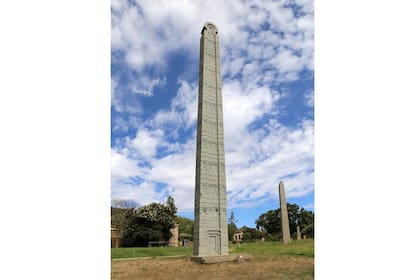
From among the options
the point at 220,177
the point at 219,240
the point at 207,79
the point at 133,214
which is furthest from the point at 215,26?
the point at 133,214

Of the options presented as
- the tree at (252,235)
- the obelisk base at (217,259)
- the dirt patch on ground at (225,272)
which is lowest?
the tree at (252,235)

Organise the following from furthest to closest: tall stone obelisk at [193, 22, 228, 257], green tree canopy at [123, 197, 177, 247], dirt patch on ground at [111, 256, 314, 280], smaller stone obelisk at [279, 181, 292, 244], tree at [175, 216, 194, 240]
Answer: tree at [175, 216, 194, 240] < green tree canopy at [123, 197, 177, 247] < smaller stone obelisk at [279, 181, 292, 244] < tall stone obelisk at [193, 22, 228, 257] < dirt patch on ground at [111, 256, 314, 280]

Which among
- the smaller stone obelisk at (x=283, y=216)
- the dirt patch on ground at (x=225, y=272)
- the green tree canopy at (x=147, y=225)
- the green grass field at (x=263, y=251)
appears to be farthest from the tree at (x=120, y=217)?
the dirt patch on ground at (x=225, y=272)

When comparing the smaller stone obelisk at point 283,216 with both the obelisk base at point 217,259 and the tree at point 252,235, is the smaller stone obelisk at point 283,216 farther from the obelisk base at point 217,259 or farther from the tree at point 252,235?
the tree at point 252,235

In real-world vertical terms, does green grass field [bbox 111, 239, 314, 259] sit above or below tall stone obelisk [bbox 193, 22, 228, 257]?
below

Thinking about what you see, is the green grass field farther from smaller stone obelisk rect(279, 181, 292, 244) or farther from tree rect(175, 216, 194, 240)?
tree rect(175, 216, 194, 240)

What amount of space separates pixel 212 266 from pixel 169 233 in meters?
25.0

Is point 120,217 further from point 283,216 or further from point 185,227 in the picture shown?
point 185,227

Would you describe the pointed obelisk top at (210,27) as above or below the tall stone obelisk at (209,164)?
above

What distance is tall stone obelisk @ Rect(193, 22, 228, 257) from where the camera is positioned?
1463 cm

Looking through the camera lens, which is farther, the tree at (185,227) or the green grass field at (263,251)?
the tree at (185,227)

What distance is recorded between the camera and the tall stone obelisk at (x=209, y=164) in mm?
14633

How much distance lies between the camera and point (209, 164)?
51.0ft

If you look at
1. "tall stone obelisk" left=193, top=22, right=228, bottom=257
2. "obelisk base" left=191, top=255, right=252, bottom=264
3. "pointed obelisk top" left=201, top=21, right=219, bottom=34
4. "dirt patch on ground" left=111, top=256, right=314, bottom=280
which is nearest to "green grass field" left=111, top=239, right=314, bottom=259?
"obelisk base" left=191, top=255, right=252, bottom=264
